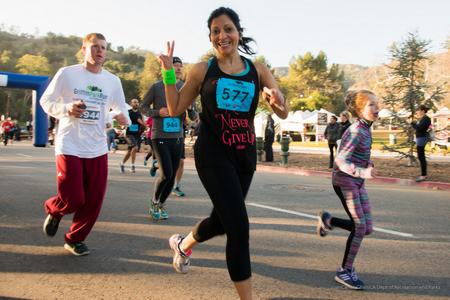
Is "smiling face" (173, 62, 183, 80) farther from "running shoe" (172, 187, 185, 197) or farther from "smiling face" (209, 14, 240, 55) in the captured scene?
"running shoe" (172, 187, 185, 197)

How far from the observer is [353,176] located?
3799 millimetres

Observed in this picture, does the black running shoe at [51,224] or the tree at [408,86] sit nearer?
the black running shoe at [51,224]

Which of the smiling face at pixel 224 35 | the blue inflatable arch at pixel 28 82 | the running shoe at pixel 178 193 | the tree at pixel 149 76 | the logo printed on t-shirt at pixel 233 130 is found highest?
the tree at pixel 149 76

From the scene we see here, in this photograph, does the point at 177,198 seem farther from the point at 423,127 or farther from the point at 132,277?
the point at 423,127

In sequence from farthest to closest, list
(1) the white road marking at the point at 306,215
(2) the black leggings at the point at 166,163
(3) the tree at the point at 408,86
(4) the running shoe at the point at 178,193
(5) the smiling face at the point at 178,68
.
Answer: (3) the tree at the point at 408,86 < (4) the running shoe at the point at 178,193 < (5) the smiling face at the point at 178,68 < (2) the black leggings at the point at 166,163 < (1) the white road marking at the point at 306,215

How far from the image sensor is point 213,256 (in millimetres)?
4391

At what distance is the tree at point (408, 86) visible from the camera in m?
16.1

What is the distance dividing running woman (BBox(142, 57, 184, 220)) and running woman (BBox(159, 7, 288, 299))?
2588 mm

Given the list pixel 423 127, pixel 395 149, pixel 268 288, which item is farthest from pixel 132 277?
pixel 395 149

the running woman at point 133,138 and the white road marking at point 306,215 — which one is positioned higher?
the running woman at point 133,138

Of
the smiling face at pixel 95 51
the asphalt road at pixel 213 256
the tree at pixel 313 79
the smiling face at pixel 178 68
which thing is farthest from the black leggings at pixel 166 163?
the tree at pixel 313 79

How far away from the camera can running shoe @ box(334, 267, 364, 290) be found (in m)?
3.56

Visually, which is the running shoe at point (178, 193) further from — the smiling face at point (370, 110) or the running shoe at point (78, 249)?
the smiling face at point (370, 110)

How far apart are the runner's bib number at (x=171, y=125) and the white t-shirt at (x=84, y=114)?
152cm
